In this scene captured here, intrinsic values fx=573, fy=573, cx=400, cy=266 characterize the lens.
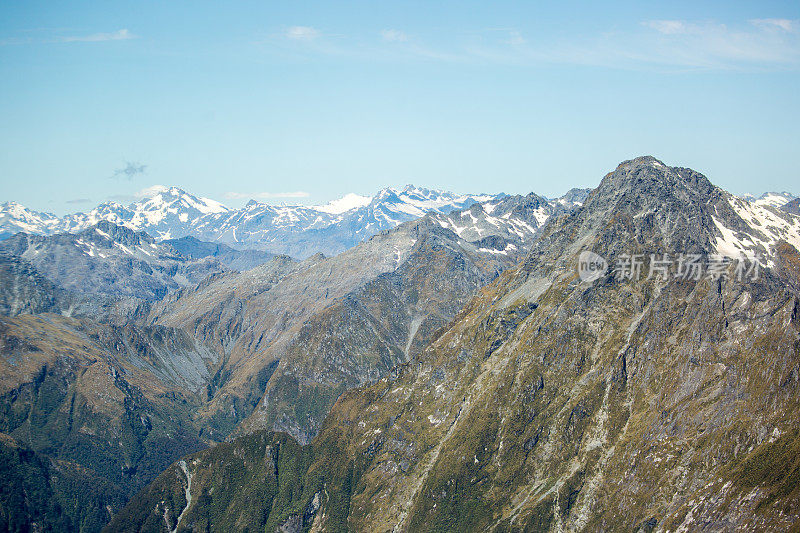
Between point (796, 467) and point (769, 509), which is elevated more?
point (796, 467)
